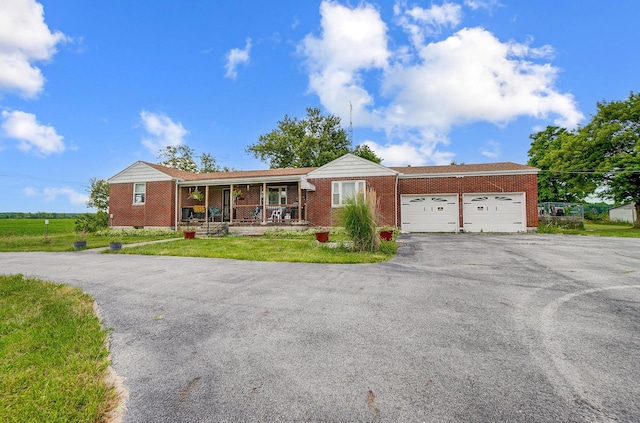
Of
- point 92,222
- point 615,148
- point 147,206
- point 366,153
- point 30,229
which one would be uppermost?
point 366,153

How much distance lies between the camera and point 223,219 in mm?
19219

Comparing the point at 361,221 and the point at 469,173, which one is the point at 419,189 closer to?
the point at 469,173

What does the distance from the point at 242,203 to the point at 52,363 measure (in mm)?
17210

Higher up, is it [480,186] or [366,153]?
[366,153]

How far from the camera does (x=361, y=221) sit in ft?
30.3

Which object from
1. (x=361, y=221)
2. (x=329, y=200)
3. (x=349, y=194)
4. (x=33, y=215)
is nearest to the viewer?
(x=361, y=221)

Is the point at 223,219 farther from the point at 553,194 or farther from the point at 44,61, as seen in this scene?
the point at 553,194

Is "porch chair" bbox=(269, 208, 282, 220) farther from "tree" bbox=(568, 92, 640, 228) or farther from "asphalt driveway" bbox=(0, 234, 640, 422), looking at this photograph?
"tree" bbox=(568, 92, 640, 228)

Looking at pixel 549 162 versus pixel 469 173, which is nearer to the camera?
pixel 469 173

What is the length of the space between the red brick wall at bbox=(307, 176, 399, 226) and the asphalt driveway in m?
10.4

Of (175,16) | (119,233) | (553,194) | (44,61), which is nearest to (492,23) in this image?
(175,16)

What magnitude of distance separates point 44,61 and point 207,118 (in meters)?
9.37

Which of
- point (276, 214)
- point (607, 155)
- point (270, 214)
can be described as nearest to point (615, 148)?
point (607, 155)

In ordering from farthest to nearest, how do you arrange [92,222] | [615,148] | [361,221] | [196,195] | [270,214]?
[615,148], [92,222], [270,214], [196,195], [361,221]
